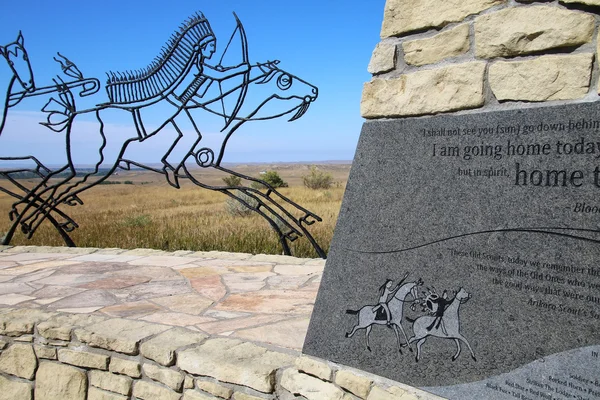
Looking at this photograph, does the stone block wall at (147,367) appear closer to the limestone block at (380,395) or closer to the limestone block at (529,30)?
the limestone block at (380,395)

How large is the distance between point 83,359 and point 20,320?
59cm

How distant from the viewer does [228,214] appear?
A: 10.3 m

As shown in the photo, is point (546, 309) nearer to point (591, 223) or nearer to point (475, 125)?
point (591, 223)

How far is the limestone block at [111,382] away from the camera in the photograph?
2.93 m

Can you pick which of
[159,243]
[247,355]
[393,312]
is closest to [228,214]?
[159,243]

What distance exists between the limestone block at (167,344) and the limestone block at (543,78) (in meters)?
2.03

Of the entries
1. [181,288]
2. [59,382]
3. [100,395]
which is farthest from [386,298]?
[181,288]

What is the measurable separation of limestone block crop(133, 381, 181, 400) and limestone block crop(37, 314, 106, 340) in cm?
56

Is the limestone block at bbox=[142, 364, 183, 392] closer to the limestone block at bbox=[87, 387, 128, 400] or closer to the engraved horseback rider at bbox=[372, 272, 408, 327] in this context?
the limestone block at bbox=[87, 387, 128, 400]

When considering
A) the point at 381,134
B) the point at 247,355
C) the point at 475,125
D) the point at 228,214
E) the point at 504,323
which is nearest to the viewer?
the point at 504,323

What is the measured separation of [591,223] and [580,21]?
2.19 feet

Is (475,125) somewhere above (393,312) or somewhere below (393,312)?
above

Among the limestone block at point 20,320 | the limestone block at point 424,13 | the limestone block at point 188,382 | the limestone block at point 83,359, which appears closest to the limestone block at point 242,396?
the limestone block at point 188,382

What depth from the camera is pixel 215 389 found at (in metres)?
2.54
